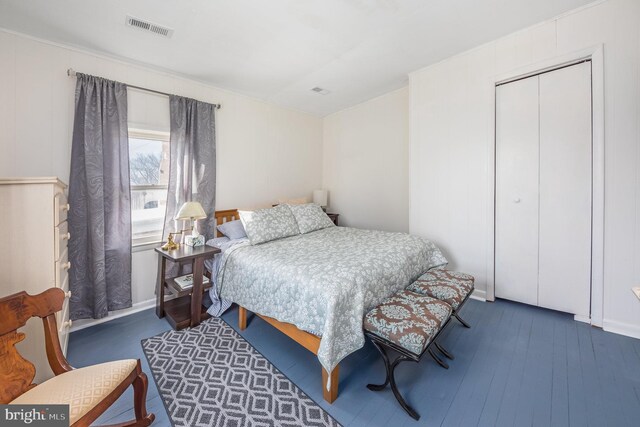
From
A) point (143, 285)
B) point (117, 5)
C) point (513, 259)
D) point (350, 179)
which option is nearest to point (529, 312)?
point (513, 259)

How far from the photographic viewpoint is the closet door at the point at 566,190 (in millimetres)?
2281

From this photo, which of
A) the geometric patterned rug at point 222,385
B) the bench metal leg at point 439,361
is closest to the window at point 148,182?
the geometric patterned rug at point 222,385

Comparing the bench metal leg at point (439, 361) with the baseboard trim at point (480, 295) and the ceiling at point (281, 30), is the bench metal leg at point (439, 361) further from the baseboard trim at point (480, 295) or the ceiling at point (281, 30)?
the ceiling at point (281, 30)

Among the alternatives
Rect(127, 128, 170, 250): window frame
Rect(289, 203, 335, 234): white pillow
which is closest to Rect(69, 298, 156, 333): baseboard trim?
Rect(127, 128, 170, 250): window frame

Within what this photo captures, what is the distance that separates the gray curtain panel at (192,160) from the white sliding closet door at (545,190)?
318cm

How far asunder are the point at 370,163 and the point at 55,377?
3.83 meters

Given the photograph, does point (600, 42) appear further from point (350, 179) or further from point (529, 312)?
point (350, 179)

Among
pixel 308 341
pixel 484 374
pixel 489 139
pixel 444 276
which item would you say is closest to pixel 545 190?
pixel 489 139

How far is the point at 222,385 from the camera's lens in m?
1.69

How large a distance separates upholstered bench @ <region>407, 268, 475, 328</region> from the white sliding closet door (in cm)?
89

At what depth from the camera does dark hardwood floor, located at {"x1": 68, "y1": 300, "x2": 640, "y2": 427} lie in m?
1.43

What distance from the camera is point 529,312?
2.55 m

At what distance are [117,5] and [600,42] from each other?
3759 millimetres

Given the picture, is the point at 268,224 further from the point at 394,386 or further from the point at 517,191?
the point at 517,191
